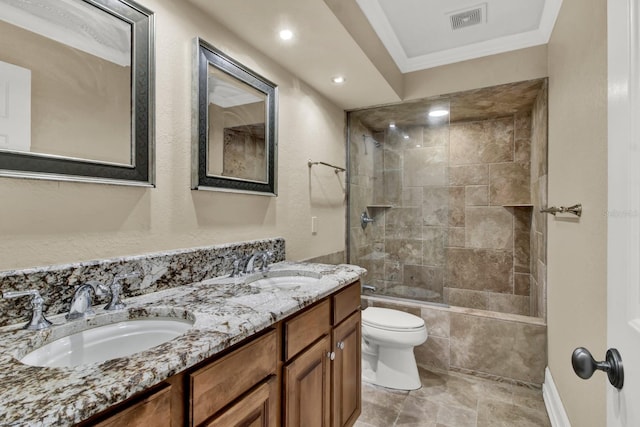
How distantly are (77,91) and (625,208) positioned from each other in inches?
57.5

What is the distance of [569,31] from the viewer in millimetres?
1622

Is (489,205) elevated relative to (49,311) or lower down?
elevated

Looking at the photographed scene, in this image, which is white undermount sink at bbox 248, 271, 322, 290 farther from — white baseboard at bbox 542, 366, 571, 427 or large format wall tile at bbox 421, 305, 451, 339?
white baseboard at bbox 542, 366, 571, 427

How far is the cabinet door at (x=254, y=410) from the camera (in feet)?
2.81

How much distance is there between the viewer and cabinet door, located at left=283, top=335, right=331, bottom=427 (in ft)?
3.78

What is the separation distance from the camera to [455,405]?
6.66 ft

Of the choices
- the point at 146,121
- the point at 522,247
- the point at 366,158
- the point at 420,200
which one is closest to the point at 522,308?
the point at 522,247

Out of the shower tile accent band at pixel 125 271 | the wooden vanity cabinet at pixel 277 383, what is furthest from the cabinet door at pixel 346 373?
the shower tile accent band at pixel 125 271

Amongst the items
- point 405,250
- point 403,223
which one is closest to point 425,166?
point 403,223

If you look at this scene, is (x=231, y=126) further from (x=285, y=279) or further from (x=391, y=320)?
(x=391, y=320)

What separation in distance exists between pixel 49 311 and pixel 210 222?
696 mm

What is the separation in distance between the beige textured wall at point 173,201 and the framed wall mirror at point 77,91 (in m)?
0.06

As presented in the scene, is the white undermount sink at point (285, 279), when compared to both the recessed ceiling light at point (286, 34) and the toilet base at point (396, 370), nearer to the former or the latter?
the toilet base at point (396, 370)

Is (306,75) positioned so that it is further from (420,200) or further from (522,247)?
(522,247)
